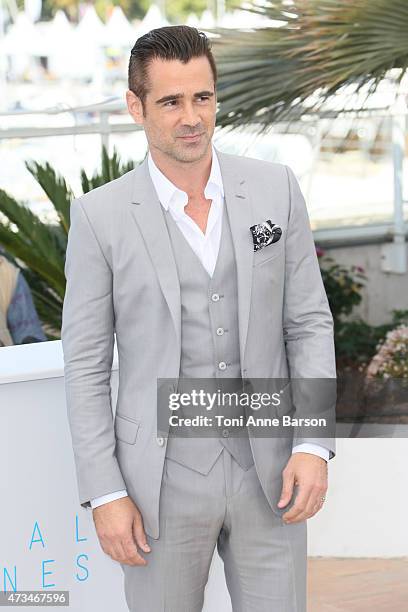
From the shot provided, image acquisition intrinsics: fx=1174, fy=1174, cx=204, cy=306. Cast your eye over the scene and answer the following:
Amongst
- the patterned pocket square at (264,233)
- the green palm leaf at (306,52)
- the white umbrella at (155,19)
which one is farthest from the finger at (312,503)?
the white umbrella at (155,19)

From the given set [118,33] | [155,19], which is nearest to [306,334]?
[155,19]

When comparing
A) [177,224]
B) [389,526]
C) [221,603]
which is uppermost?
[177,224]

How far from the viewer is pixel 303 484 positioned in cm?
210

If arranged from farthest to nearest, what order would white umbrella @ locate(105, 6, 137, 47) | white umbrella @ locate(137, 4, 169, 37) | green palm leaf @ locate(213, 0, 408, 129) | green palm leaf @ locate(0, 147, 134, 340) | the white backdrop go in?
white umbrella @ locate(105, 6, 137, 47) → white umbrella @ locate(137, 4, 169, 37) → green palm leaf @ locate(0, 147, 134, 340) → green palm leaf @ locate(213, 0, 408, 129) → the white backdrop

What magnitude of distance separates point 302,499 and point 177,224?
55 centimetres

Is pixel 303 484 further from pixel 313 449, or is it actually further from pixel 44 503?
pixel 44 503

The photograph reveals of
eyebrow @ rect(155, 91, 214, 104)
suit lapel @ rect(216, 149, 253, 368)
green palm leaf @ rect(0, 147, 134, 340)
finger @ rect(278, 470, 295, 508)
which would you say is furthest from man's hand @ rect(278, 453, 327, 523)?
green palm leaf @ rect(0, 147, 134, 340)

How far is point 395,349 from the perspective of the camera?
20.7ft

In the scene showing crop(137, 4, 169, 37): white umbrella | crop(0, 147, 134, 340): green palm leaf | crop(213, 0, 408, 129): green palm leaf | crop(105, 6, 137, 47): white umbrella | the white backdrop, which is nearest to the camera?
the white backdrop

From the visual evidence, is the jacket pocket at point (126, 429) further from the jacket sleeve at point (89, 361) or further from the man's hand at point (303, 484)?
the man's hand at point (303, 484)

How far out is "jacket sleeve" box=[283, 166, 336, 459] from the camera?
2150mm

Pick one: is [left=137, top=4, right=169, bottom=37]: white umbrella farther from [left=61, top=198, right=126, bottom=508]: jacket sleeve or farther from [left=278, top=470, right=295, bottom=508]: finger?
[left=278, top=470, right=295, bottom=508]: finger

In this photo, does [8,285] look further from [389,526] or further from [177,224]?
[177,224]

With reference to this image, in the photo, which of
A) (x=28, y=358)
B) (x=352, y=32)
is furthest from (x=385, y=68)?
(x=28, y=358)
